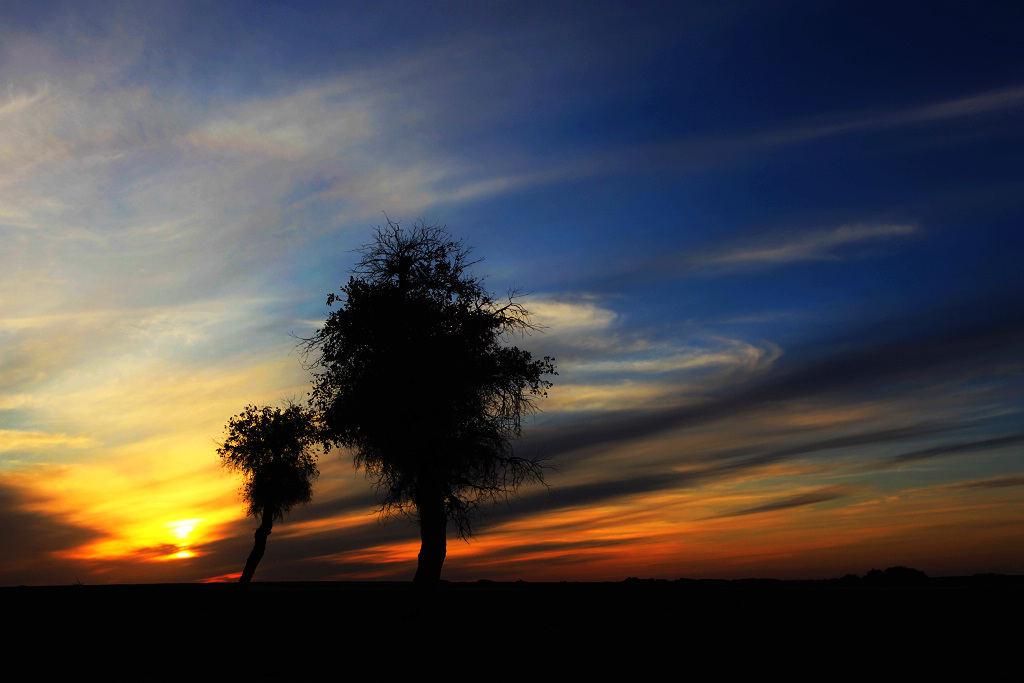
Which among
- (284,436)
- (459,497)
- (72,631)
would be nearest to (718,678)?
(459,497)

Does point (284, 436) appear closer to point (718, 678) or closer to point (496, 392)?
point (496, 392)

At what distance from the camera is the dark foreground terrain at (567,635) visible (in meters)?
17.0

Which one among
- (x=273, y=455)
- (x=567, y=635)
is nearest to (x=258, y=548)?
(x=273, y=455)

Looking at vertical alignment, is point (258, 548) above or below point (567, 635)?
above

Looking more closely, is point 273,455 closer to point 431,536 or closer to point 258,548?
point 258,548

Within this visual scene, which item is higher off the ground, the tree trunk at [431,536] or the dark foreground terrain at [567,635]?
the tree trunk at [431,536]

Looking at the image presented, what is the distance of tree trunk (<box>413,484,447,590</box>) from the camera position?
26.3 m

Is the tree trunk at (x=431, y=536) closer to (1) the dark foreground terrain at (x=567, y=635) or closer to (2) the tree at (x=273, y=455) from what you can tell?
(1) the dark foreground terrain at (x=567, y=635)

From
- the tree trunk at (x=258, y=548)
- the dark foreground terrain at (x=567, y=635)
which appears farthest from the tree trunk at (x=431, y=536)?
the tree trunk at (x=258, y=548)

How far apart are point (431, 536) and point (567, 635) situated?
294 inches

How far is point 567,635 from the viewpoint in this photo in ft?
70.0

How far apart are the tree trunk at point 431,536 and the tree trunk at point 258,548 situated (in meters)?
19.2

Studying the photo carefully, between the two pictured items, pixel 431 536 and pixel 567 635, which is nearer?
pixel 567 635

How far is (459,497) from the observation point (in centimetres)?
2766
